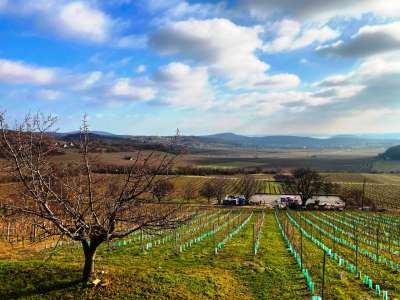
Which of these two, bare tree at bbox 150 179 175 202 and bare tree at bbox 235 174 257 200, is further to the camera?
bare tree at bbox 235 174 257 200

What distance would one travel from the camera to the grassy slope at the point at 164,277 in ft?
38.3

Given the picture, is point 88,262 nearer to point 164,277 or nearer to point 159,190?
point 164,277

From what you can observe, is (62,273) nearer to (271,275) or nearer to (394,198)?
(271,275)

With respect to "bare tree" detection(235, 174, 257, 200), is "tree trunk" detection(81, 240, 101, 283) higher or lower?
higher

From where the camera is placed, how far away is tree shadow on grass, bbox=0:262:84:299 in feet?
38.1

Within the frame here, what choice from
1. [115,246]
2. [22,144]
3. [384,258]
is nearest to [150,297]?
[22,144]

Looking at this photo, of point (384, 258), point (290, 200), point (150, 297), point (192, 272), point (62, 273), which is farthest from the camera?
point (290, 200)

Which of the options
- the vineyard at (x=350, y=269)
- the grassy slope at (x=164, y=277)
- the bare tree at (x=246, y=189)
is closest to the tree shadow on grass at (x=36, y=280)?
the grassy slope at (x=164, y=277)

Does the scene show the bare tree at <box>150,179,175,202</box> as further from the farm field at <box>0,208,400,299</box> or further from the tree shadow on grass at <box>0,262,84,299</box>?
the tree shadow on grass at <box>0,262,84,299</box>

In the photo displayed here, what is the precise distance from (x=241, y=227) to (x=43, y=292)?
78.9 feet

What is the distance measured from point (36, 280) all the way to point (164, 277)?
13.8 feet

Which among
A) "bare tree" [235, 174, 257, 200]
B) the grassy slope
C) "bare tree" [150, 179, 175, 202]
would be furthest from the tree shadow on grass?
"bare tree" [235, 174, 257, 200]

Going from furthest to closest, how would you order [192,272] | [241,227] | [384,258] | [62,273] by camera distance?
[241,227] → [384,258] → [192,272] → [62,273]

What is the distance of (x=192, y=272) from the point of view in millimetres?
15148
